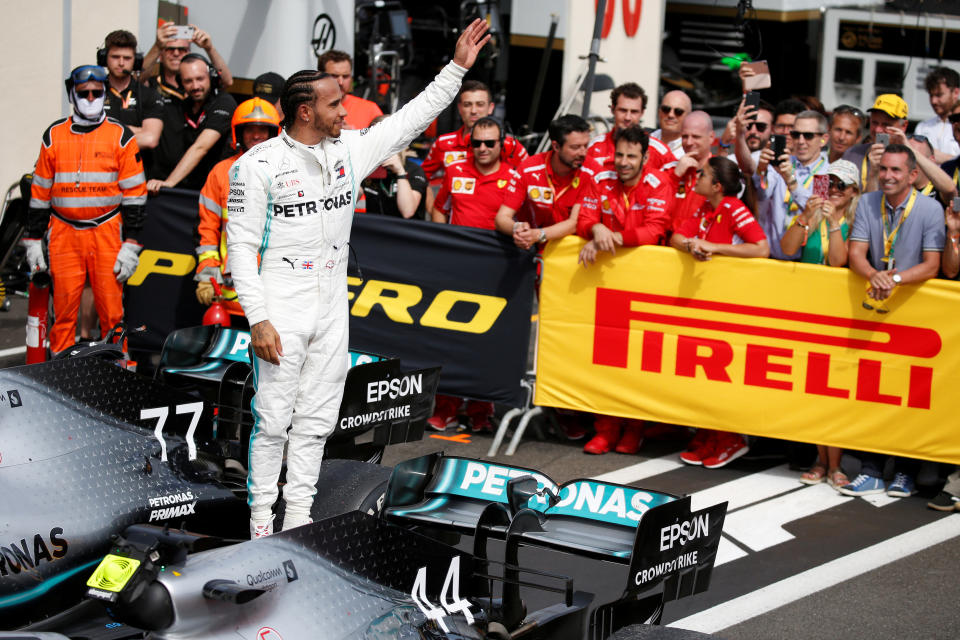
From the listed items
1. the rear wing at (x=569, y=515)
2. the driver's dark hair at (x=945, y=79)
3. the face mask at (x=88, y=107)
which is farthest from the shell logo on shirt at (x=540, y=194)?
the rear wing at (x=569, y=515)

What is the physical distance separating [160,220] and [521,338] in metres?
A: 2.65

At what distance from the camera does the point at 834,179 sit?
6922 millimetres

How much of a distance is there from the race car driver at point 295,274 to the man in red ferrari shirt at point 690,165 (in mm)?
2786

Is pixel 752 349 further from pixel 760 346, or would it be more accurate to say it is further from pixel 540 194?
pixel 540 194

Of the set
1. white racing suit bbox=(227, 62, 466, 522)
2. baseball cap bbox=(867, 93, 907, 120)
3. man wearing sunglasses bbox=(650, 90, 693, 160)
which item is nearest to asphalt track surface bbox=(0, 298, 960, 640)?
white racing suit bbox=(227, 62, 466, 522)

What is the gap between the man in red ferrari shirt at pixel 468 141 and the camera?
7754 millimetres

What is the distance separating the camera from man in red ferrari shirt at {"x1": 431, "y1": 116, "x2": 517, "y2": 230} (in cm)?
750

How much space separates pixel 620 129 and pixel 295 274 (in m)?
3.21

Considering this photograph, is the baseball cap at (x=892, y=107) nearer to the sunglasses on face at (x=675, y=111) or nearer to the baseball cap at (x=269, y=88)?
the sunglasses on face at (x=675, y=111)

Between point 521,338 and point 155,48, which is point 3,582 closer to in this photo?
point 521,338

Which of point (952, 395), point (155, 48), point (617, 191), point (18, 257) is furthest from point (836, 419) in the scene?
point (18, 257)

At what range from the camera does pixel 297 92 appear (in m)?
4.48

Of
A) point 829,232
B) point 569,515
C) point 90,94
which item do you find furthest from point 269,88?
point 569,515

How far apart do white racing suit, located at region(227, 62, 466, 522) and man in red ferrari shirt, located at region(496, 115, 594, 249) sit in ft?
8.76
